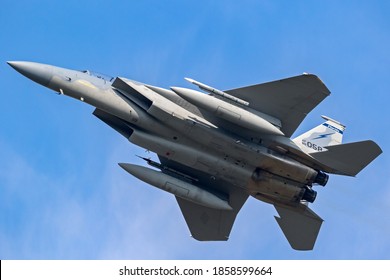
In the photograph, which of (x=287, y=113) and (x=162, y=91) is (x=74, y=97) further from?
(x=287, y=113)

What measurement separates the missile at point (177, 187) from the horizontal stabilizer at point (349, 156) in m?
3.94

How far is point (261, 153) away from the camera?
23234 mm

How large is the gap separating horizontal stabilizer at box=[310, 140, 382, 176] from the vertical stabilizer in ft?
2.33

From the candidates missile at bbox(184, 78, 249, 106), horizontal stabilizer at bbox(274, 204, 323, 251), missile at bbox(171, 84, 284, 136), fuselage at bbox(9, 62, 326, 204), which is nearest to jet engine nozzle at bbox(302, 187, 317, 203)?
fuselage at bbox(9, 62, 326, 204)

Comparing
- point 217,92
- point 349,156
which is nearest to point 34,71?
point 217,92

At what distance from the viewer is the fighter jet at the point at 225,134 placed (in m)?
22.0

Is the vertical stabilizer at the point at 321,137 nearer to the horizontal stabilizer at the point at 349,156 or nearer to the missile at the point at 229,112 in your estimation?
the horizontal stabilizer at the point at 349,156

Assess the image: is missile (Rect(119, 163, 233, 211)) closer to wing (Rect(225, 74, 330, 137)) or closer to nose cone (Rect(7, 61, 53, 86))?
wing (Rect(225, 74, 330, 137))

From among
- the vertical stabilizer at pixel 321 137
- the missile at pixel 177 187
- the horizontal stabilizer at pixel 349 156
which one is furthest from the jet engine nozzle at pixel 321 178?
the missile at pixel 177 187

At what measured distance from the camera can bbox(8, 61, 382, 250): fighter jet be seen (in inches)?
866

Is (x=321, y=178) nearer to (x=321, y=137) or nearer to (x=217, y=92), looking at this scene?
(x=321, y=137)

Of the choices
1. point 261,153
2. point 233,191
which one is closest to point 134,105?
point 261,153

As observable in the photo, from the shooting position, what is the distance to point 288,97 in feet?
75.4

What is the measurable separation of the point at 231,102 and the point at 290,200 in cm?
460
